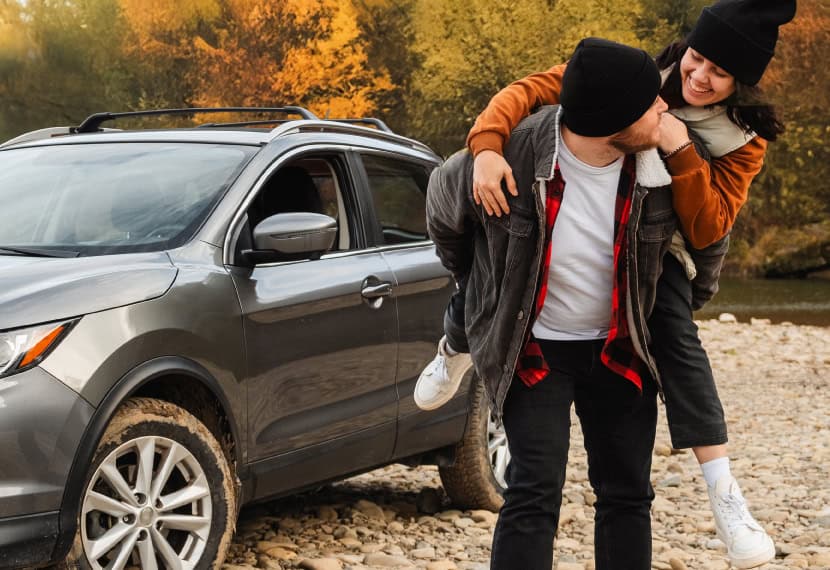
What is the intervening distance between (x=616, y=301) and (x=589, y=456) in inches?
20.4

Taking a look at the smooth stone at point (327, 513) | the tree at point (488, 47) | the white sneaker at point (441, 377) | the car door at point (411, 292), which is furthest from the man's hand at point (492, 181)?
the tree at point (488, 47)

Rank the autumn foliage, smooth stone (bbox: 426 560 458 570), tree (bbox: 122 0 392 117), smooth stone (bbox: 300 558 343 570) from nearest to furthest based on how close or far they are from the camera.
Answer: smooth stone (bbox: 300 558 343 570) → smooth stone (bbox: 426 560 458 570) → the autumn foliage → tree (bbox: 122 0 392 117)

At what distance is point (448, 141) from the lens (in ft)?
136

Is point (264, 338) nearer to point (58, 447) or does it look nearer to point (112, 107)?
point (58, 447)

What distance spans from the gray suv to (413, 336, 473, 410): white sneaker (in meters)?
0.72

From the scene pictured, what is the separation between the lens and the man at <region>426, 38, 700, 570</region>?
312cm

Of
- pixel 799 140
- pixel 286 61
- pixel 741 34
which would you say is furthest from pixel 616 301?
pixel 286 61

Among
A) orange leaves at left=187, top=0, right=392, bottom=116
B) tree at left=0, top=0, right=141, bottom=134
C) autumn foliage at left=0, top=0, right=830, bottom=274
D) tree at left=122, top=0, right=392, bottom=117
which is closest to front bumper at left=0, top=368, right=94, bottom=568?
autumn foliage at left=0, top=0, right=830, bottom=274

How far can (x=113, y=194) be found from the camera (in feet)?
15.6

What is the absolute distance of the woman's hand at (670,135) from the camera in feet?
10.4

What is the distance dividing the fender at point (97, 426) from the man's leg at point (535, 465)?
122 centimetres

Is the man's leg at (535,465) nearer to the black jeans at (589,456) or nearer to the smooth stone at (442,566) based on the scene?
the black jeans at (589,456)

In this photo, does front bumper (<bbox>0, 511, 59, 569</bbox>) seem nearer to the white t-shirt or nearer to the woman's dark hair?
the white t-shirt

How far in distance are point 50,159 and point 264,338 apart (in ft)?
4.41
